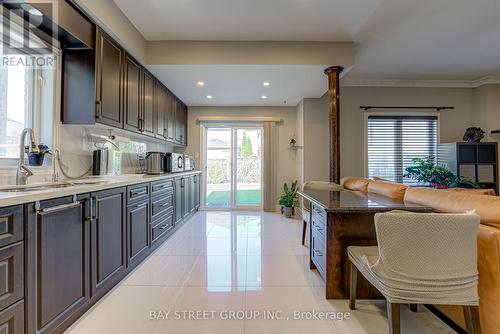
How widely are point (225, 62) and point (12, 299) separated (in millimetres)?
3055

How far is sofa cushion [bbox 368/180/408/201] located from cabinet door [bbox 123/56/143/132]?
282 cm

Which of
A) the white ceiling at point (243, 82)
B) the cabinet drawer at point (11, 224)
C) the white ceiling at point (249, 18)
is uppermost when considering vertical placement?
the white ceiling at point (249, 18)

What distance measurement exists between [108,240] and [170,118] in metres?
2.97

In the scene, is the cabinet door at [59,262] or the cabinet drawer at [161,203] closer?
the cabinet door at [59,262]

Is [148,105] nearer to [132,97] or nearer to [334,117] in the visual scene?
[132,97]

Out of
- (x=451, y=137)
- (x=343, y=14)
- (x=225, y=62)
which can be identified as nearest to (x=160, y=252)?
(x=225, y=62)

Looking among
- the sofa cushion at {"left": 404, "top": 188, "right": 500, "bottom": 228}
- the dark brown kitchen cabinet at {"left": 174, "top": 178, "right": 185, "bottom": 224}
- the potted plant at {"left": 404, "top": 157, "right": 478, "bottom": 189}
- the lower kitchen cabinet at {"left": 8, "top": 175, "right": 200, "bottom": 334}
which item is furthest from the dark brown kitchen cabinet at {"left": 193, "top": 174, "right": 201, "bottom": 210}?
the potted plant at {"left": 404, "top": 157, "right": 478, "bottom": 189}

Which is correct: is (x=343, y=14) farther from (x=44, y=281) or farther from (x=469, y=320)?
(x=44, y=281)

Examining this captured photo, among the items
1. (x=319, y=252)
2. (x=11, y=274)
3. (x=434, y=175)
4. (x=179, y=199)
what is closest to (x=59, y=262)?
(x=11, y=274)

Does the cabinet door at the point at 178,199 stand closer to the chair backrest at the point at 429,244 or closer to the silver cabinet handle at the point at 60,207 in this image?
the silver cabinet handle at the point at 60,207

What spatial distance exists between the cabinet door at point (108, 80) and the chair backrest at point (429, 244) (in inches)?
101

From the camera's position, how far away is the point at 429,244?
1.40 meters

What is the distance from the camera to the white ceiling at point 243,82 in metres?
3.57

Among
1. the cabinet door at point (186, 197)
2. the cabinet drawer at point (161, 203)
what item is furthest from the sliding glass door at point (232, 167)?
the cabinet drawer at point (161, 203)
